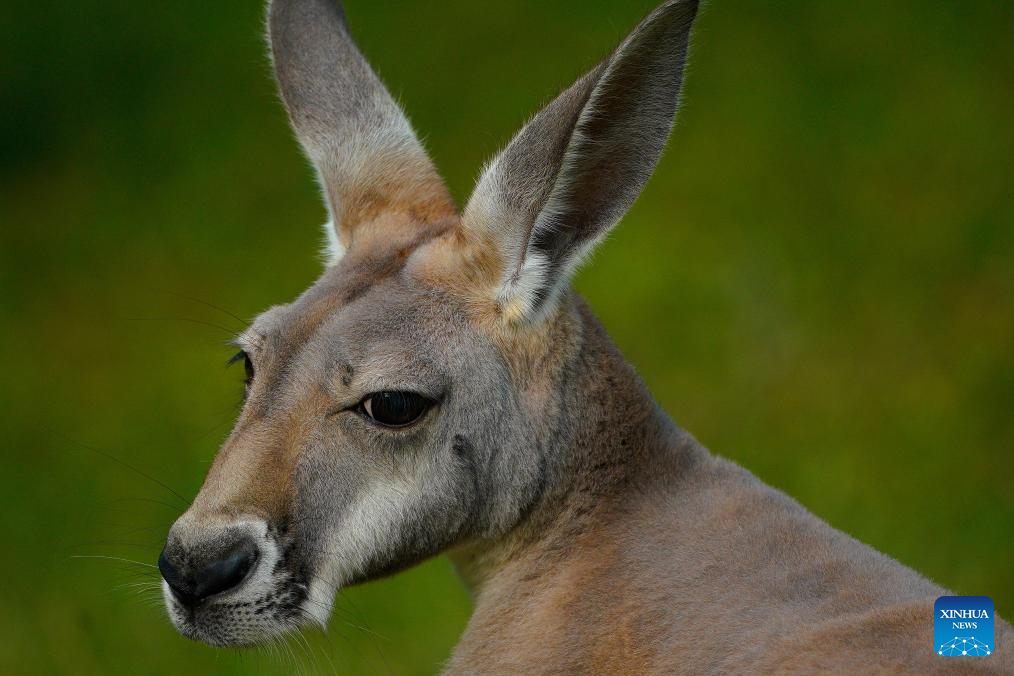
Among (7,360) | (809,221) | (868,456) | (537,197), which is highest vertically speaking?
(537,197)

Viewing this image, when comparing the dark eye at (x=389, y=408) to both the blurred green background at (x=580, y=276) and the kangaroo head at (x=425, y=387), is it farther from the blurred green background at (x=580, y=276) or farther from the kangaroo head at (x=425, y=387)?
the blurred green background at (x=580, y=276)

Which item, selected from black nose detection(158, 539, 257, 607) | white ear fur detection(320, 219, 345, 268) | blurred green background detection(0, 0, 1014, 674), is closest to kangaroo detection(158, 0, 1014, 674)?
black nose detection(158, 539, 257, 607)

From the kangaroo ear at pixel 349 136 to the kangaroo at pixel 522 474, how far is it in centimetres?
46

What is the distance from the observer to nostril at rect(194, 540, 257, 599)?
3652 mm

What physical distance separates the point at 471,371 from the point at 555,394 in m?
0.26

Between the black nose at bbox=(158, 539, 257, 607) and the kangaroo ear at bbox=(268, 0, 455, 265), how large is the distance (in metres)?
1.38

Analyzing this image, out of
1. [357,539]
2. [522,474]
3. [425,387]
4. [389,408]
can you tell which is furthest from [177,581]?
[522,474]

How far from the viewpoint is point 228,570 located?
366cm

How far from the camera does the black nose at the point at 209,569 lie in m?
3.65

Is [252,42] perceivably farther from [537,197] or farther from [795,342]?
[537,197]

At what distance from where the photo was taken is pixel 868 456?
7941 millimetres

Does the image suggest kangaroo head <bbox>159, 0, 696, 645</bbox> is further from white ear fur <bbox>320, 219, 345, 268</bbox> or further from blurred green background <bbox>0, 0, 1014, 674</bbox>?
blurred green background <bbox>0, 0, 1014, 674</bbox>

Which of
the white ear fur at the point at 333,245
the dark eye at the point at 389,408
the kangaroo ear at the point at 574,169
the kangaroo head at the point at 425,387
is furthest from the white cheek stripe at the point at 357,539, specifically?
the white ear fur at the point at 333,245

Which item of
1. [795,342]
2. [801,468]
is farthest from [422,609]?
[795,342]
